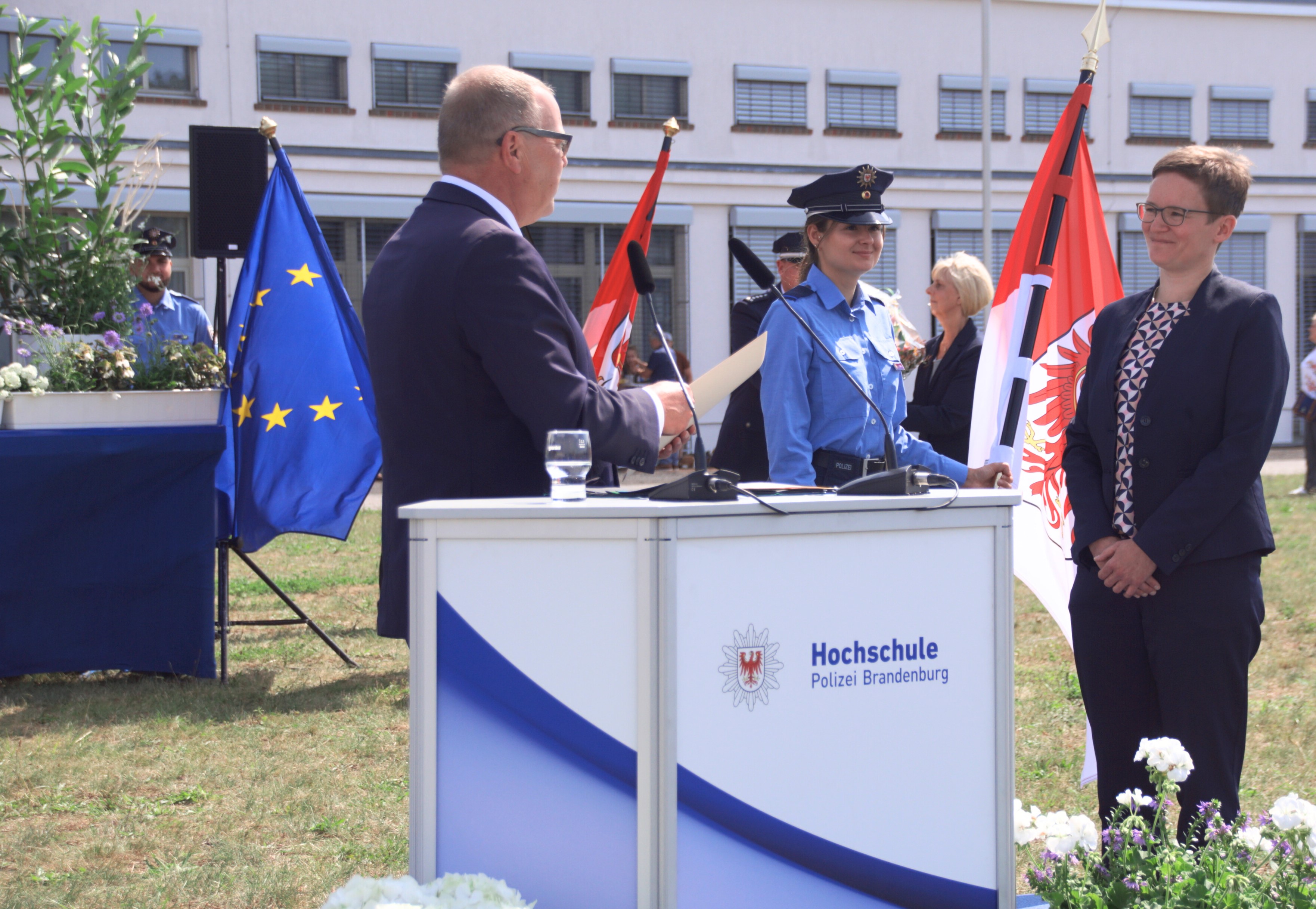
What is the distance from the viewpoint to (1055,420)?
403 centimetres

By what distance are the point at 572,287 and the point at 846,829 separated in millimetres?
20108

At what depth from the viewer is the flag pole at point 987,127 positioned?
20016 millimetres

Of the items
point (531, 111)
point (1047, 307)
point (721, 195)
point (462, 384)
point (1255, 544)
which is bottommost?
point (1255, 544)

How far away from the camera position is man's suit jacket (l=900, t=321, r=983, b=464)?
17.0ft

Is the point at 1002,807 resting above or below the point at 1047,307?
below

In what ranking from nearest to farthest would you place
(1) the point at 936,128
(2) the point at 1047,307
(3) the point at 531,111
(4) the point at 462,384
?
1. (4) the point at 462,384
2. (3) the point at 531,111
3. (2) the point at 1047,307
4. (1) the point at 936,128

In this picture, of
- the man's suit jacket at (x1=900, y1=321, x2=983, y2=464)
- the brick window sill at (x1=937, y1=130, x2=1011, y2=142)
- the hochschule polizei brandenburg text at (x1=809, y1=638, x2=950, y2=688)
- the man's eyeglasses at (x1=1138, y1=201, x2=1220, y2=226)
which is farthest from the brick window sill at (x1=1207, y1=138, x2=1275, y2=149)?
the hochschule polizei brandenburg text at (x1=809, y1=638, x2=950, y2=688)

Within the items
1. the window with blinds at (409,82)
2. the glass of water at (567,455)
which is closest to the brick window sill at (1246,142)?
the window with blinds at (409,82)

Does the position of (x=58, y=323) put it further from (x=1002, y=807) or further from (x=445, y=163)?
(x=1002, y=807)

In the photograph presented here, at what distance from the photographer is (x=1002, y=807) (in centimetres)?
198

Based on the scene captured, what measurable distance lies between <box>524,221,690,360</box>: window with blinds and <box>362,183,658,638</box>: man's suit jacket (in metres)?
18.9

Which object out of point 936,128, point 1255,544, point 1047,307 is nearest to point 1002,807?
point 1255,544

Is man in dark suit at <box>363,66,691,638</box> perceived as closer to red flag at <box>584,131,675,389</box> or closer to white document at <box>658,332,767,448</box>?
white document at <box>658,332,767,448</box>

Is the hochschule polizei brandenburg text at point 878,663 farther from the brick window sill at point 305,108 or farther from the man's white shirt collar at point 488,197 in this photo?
the brick window sill at point 305,108
